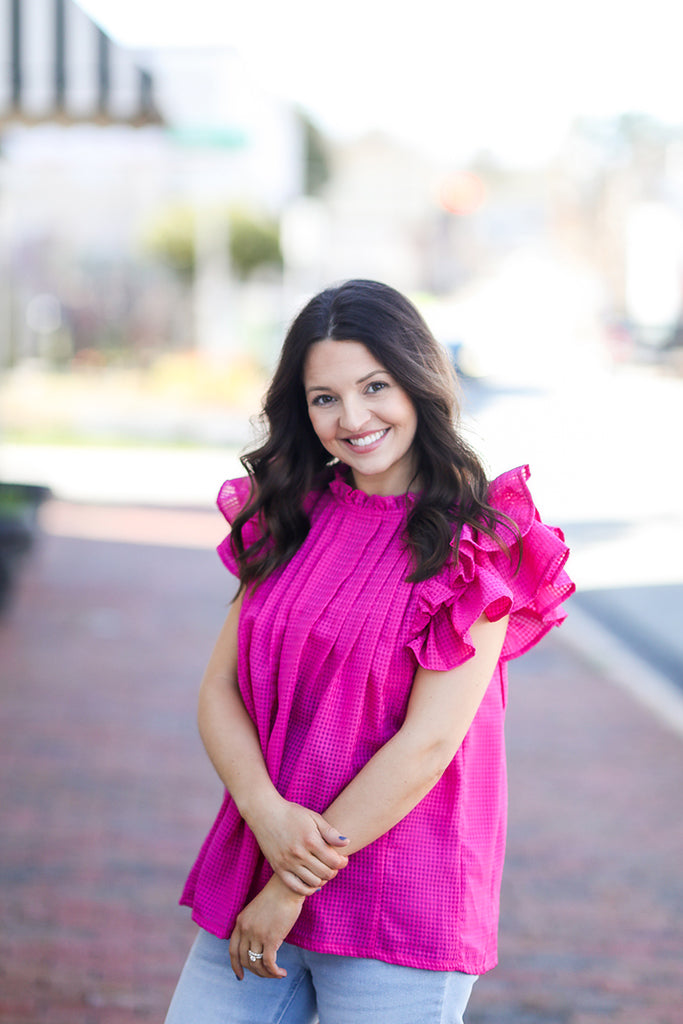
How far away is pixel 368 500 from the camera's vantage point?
84.5 inches

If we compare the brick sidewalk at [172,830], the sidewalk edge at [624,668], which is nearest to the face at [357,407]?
the brick sidewalk at [172,830]

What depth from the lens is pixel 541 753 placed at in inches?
229

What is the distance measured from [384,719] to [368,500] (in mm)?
406

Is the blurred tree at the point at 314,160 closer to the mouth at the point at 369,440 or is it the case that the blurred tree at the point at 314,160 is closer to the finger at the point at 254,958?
the mouth at the point at 369,440

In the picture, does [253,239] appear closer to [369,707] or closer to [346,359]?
[346,359]

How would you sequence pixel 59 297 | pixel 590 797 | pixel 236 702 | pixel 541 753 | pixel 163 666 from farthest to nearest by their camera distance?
1. pixel 59 297
2. pixel 163 666
3. pixel 541 753
4. pixel 590 797
5. pixel 236 702

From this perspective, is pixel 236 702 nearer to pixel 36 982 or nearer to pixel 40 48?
pixel 36 982

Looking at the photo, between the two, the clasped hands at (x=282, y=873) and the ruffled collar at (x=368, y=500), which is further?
the ruffled collar at (x=368, y=500)

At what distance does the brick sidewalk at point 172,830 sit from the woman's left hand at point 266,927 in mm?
1596

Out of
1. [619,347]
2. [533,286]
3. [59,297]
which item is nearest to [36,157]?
[59,297]

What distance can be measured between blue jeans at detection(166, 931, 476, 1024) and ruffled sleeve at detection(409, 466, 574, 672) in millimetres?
497

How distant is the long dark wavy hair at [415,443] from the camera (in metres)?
2.02

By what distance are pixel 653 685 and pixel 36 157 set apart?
37.5 metres

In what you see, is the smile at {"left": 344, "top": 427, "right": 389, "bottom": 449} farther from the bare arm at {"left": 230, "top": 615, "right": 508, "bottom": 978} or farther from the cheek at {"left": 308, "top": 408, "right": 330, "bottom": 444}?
the bare arm at {"left": 230, "top": 615, "right": 508, "bottom": 978}
